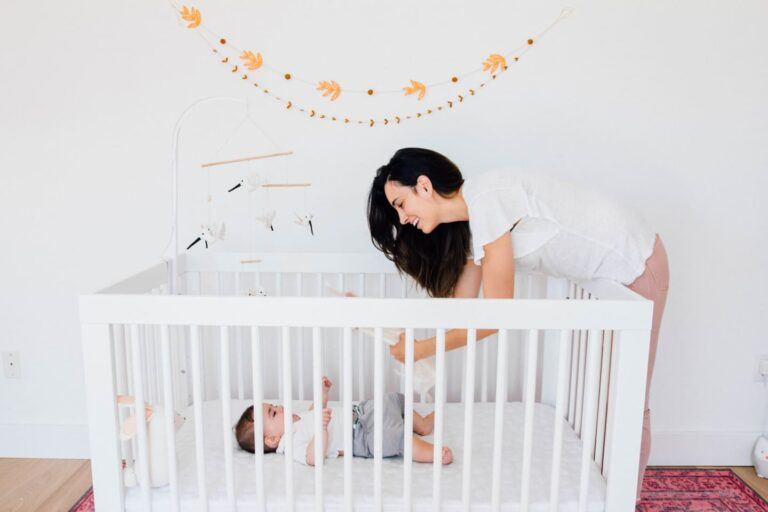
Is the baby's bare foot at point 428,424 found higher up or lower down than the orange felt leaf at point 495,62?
lower down

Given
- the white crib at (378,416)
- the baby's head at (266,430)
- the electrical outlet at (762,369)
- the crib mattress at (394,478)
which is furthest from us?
the electrical outlet at (762,369)

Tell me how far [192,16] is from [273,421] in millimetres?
1257

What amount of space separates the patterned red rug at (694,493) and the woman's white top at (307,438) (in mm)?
786

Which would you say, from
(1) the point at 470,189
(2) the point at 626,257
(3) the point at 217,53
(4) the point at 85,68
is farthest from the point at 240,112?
(2) the point at 626,257

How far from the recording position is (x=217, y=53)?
2004 mm

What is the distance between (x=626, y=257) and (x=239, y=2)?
1.39m

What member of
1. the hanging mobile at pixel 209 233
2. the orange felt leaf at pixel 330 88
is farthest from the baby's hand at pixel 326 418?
the orange felt leaf at pixel 330 88

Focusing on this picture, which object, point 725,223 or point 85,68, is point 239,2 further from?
point 725,223

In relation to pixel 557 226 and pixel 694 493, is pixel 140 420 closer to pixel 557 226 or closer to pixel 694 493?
pixel 557 226

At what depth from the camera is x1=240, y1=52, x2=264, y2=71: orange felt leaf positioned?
199 cm

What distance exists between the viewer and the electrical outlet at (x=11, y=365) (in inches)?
87.5

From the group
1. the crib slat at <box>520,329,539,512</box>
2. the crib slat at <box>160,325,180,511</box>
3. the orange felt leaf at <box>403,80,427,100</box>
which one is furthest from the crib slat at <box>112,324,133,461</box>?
the orange felt leaf at <box>403,80,427,100</box>

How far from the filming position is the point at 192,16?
77.0 inches

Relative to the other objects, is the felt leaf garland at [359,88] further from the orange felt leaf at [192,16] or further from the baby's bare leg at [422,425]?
the baby's bare leg at [422,425]
